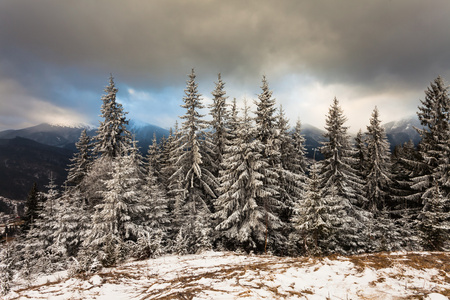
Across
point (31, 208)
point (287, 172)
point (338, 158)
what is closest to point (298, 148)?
point (338, 158)

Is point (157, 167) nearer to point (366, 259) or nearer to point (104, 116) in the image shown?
point (104, 116)

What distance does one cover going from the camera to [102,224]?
16000mm

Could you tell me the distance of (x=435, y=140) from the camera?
2077 cm

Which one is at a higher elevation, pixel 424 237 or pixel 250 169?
pixel 250 169

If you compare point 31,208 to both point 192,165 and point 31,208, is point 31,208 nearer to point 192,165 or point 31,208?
point 31,208

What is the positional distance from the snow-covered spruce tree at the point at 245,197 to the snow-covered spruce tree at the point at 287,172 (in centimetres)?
261

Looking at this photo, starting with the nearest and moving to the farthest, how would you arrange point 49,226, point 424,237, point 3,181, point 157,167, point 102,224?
point 424,237, point 102,224, point 49,226, point 157,167, point 3,181

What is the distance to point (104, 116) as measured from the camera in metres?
23.0

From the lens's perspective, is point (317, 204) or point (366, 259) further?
point (317, 204)

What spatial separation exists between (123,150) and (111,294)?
67.7 ft

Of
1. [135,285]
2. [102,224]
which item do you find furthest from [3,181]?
[135,285]

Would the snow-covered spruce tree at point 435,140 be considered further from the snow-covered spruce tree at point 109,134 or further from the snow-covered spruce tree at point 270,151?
the snow-covered spruce tree at point 109,134

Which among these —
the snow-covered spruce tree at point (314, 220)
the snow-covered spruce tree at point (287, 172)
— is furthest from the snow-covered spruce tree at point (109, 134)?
the snow-covered spruce tree at point (314, 220)

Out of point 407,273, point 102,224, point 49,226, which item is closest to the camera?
point 407,273
